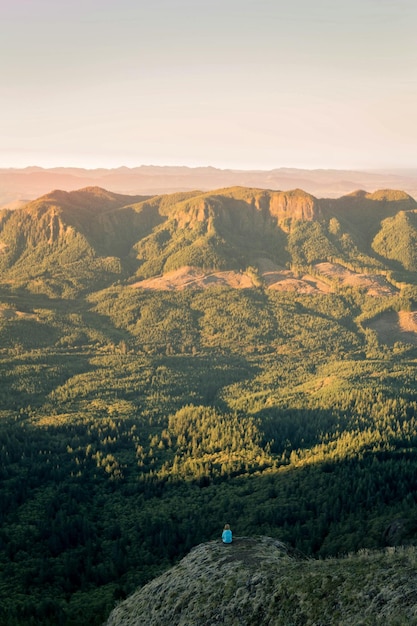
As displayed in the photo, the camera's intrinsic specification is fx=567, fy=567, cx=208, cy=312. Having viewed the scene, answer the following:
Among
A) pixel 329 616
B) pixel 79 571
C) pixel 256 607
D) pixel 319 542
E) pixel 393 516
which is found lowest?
pixel 79 571

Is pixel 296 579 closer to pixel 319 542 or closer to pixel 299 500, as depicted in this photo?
pixel 319 542

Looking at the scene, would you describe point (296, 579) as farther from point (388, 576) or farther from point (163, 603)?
point (163, 603)

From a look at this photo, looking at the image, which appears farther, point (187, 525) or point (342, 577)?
point (187, 525)

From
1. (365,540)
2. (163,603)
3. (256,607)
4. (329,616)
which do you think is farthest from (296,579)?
(365,540)

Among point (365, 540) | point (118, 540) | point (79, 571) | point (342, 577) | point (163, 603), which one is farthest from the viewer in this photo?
point (118, 540)

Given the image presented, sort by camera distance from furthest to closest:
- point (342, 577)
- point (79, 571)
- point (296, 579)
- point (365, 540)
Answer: point (79, 571)
point (365, 540)
point (296, 579)
point (342, 577)

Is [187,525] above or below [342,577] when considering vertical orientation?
below

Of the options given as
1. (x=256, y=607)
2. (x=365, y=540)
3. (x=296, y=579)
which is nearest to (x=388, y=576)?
(x=296, y=579)
